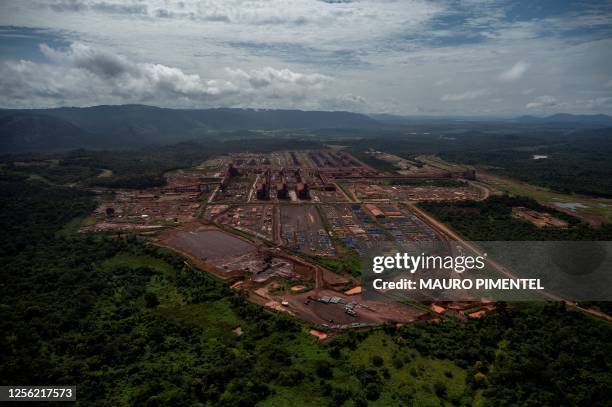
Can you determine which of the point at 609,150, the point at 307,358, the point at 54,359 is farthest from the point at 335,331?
the point at 609,150

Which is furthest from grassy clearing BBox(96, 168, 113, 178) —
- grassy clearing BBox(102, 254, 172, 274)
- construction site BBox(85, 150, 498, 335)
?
grassy clearing BBox(102, 254, 172, 274)

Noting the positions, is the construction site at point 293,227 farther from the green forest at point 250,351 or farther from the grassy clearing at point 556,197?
the grassy clearing at point 556,197

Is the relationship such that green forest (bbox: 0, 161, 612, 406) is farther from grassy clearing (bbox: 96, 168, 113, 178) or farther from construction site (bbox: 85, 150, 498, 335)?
grassy clearing (bbox: 96, 168, 113, 178)

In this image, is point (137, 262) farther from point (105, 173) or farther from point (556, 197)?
point (556, 197)

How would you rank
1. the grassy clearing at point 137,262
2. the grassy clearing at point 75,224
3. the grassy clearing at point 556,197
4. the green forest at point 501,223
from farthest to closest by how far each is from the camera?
the grassy clearing at point 556,197 < the grassy clearing at point 75,224 < the green forest at point 501,223 < the grassy clearing at point 137,262

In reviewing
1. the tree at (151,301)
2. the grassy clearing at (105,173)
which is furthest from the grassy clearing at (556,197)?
the grassy clearing at (105,173)

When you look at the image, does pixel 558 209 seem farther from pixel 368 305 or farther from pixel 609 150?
pixel 609 150
